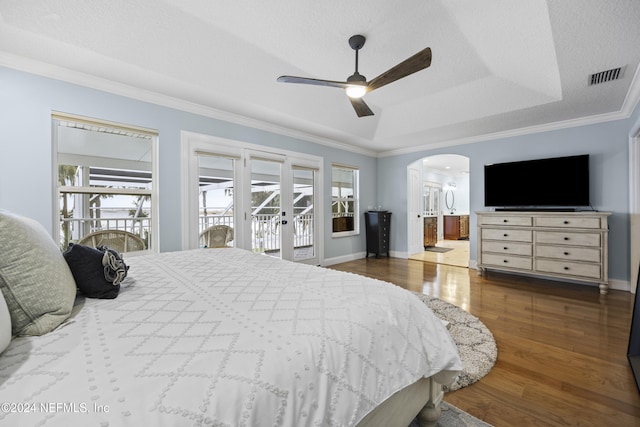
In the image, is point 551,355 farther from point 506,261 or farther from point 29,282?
point 29,282

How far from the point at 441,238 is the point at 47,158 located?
32.1ft

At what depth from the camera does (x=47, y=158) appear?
8.33 feet

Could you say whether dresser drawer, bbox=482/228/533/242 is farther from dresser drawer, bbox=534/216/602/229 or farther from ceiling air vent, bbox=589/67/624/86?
ceiling air vent, bbox=589/67/624/86

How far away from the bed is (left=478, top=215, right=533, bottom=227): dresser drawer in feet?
12.2

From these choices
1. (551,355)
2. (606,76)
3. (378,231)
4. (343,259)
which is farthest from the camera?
(378,231)

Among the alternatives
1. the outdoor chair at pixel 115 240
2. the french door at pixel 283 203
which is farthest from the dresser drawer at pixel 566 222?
the outdoor chair at pixel 115 240

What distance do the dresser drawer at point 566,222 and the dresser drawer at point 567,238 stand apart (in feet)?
0.34

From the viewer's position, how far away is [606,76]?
2.72 m

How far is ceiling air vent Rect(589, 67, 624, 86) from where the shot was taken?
8.59 feet

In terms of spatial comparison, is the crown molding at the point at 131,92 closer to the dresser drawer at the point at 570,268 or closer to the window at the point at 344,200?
the window at the point at 344,200

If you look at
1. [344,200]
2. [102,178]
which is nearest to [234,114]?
[102,178]

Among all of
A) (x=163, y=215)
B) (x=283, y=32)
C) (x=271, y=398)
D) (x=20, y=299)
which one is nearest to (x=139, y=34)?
(x=283, y=32)

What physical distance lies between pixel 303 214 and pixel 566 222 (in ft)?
13.0

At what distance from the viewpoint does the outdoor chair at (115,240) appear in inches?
Answer: 106
